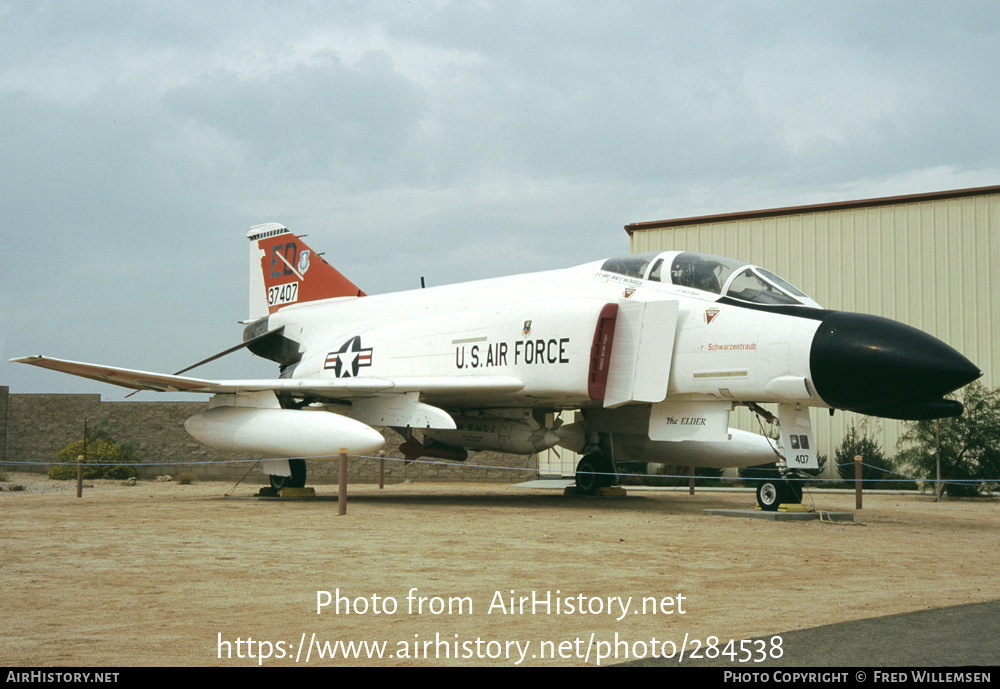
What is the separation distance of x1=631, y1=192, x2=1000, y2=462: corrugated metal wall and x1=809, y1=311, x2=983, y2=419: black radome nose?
12.0m

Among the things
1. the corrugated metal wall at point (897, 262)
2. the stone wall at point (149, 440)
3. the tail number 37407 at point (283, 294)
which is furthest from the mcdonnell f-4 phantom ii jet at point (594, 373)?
the corrugated metal wall at point (897, 262)

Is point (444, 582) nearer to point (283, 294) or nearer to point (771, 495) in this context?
point (771, 495)

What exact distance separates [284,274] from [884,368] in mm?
12305

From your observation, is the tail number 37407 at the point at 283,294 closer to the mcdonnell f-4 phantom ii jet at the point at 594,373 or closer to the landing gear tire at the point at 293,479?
the mcdonnell f-4 phantom ii jet at the point at 594,373

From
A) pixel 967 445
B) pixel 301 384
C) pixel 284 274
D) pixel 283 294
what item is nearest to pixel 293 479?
pixel 301 384

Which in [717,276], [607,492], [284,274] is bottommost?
[607,492]

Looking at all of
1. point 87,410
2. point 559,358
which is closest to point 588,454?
point 559,358

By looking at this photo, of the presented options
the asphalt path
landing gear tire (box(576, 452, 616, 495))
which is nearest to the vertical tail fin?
landing gear tire (box(576, 452, 616, 495))

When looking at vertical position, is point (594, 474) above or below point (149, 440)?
below

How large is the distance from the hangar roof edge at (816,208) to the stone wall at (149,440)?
7261 millimetres

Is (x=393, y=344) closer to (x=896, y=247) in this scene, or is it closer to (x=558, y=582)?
(x=558, y=582)

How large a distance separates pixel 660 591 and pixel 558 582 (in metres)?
0.68

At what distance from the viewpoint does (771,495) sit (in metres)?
11.3

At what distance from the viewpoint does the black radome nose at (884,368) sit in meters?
9.61
